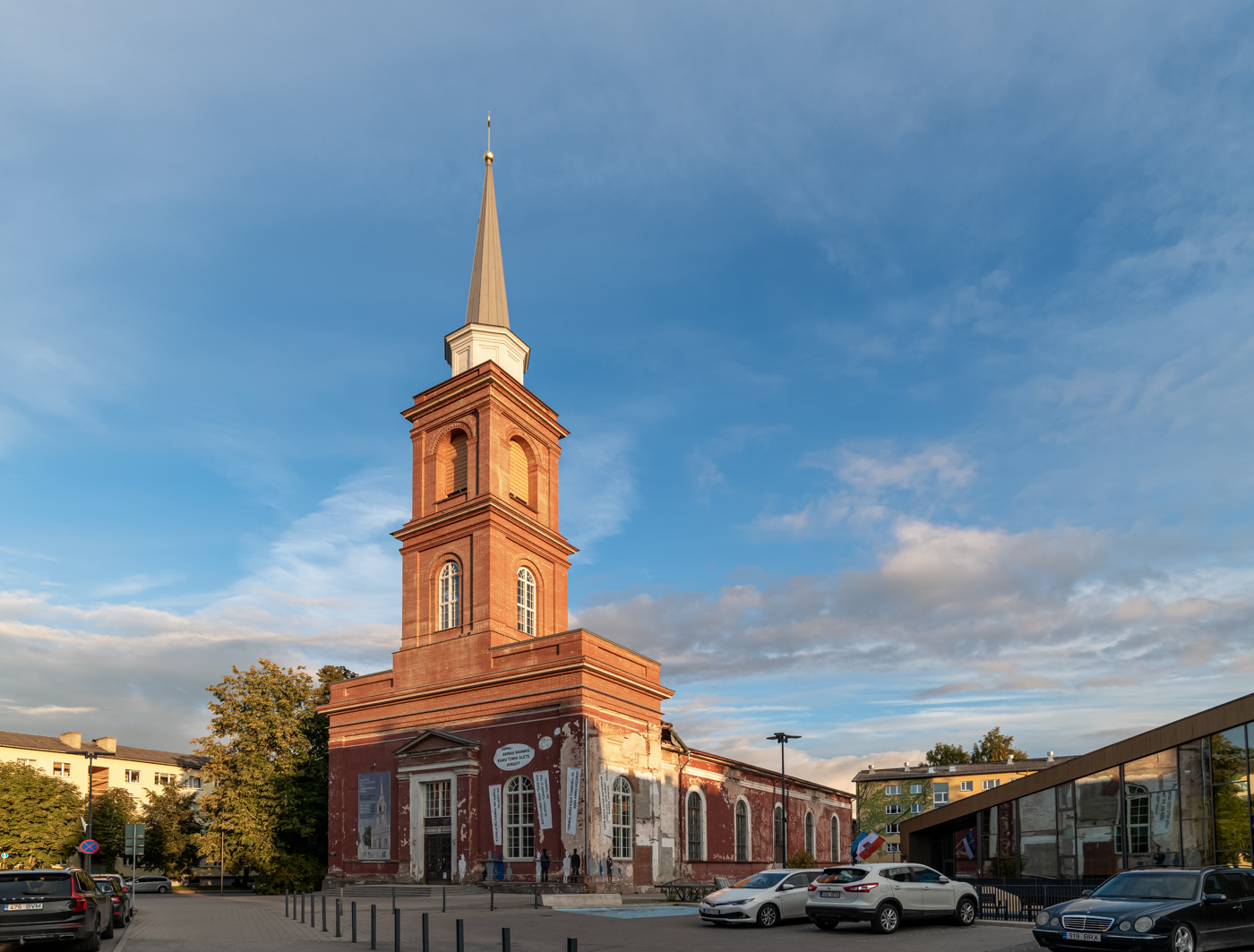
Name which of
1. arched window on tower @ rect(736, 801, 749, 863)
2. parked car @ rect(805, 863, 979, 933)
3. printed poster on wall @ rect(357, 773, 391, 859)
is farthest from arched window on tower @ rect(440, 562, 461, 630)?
parked car @ rect(805, 863, 979, 933)

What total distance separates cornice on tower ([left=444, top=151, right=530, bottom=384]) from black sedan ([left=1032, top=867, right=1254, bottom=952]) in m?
33.9

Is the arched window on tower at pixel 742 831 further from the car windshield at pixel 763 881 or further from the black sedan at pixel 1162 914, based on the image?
the black sedan at pixel 1162 914

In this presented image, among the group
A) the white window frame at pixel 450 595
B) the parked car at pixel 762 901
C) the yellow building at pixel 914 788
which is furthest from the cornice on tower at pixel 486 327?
the yellow building at pixel 914 788

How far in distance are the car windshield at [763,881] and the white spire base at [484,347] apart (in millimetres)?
27214

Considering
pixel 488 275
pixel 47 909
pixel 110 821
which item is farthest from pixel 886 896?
→ pixel 110 821

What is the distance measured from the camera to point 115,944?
59.6 ft

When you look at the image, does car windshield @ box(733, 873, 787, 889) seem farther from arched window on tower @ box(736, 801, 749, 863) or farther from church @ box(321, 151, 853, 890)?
arched window on tower @ box(736, 801, 749, 863)

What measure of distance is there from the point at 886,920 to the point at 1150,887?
19.5 ft

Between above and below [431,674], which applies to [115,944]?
below

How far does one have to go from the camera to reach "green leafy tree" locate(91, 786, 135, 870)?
69562 mm

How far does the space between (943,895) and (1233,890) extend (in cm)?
692

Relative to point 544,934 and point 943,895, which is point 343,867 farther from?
point 943,895

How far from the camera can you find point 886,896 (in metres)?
18.6

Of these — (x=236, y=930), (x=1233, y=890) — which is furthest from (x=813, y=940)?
(x=236, y=930)
